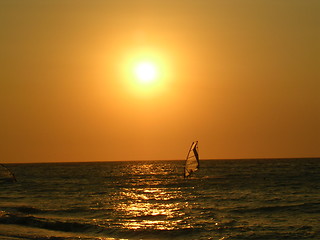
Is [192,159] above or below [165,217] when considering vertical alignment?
above

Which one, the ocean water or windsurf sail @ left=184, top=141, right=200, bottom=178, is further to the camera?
windsurf sail @ left=184, top=141, right=200, bottom=178

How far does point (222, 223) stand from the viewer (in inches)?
1106

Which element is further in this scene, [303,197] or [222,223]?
[303,197]

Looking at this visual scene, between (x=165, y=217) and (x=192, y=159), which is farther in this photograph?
(x=192, y=159)

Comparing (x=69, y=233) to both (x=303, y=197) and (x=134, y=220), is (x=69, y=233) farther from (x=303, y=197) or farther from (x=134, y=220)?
(x=303, y=197)

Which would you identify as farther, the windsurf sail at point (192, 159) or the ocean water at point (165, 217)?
the windsurf sail at point (192, 159)

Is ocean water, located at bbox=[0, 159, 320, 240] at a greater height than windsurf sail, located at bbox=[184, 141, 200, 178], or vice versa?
windsurf sail, located at bbox=[184, 141, 200, 178]

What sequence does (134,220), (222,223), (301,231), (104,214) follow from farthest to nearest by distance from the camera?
(104,214)
(134,220)
(222,223)
(301,231)

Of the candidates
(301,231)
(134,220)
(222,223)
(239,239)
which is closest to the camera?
(239,239)

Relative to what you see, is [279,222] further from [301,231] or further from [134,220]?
[134,220]

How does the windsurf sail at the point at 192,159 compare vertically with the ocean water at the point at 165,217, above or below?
above

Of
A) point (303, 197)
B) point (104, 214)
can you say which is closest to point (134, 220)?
point (104, 214)

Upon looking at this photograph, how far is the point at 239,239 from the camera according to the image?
2367 centimetres

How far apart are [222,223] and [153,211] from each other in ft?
24.9
